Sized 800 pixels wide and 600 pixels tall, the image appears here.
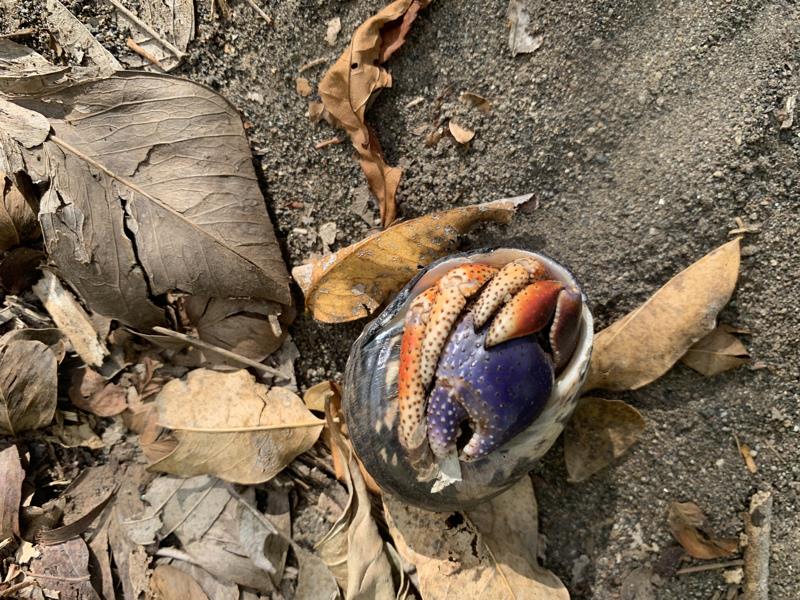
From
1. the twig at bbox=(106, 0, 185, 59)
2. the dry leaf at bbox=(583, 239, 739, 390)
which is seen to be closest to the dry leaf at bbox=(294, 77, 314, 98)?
the twig at bbox=(106, 0, 185, 59)

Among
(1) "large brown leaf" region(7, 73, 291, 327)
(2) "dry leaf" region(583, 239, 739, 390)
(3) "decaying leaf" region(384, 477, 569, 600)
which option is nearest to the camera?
(2) "dry leaf" region(583, 239, 739, 390)

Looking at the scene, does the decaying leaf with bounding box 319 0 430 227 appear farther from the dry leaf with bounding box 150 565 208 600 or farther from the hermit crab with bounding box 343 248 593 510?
the dry leaf with bounding box 150 565 208 600

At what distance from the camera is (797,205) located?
161 cm

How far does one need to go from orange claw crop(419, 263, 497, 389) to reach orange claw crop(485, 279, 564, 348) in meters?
0.11

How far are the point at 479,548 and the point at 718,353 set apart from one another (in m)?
0.94

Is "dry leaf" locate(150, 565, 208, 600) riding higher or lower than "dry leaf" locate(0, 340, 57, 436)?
lower

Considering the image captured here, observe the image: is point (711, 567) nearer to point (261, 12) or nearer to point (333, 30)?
point (333, 30)

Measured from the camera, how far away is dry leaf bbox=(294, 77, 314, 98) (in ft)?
6.12

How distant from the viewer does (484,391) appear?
1542mm

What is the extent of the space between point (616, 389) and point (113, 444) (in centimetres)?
170

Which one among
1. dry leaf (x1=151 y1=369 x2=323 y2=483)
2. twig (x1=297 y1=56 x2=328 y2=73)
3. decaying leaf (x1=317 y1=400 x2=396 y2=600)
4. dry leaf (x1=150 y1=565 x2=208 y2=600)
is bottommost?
dry leaf (x1=150 y1=565 x2=208 y2=600)

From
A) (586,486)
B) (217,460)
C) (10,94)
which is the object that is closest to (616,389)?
(586,486)

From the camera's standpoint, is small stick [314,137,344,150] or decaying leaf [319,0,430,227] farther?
small stick [314,137,344,150]

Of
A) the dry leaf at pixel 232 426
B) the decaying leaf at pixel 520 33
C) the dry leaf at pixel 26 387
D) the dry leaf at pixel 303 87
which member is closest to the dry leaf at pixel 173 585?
the dry leaf at pixel 232 426
